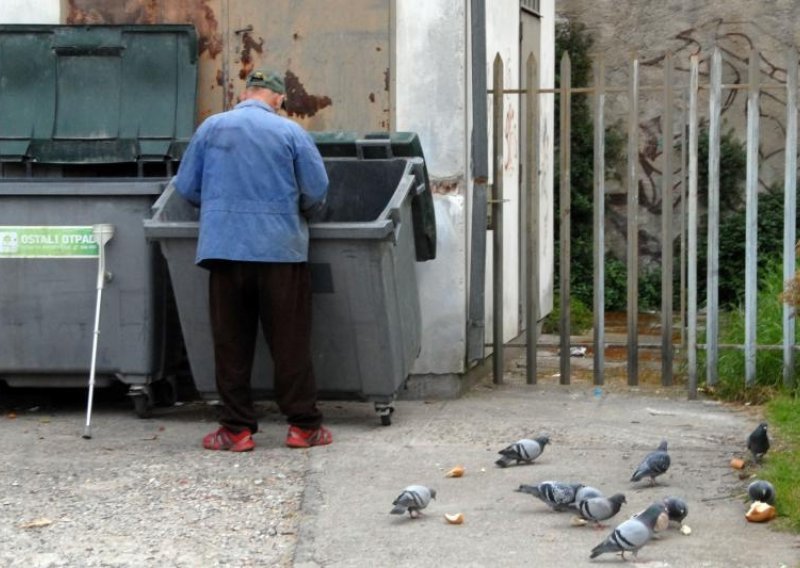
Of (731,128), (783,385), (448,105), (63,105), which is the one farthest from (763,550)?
(731,128)

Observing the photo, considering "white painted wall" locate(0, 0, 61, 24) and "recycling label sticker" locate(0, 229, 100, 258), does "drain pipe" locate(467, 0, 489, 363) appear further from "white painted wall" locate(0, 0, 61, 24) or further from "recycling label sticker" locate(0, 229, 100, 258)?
"white painted wall" locate(0, 0, 61, 24)

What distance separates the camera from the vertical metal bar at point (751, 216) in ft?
26.8

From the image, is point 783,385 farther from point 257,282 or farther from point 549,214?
point 549,214

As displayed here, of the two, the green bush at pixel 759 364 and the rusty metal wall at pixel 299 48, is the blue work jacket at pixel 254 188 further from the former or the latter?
the green bush at pixel 759 364

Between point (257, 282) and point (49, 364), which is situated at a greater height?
point (257, 282)

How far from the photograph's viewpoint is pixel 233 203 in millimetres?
6961

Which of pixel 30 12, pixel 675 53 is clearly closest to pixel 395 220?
pixel 30 12

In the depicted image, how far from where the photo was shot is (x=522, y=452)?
21.7 feet

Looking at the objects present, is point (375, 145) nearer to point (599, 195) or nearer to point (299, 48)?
point (299, 48)

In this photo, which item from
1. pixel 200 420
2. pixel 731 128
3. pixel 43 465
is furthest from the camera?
pixel 731 128

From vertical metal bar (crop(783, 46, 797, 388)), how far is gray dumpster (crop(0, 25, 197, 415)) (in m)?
3.27

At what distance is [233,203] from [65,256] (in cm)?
123

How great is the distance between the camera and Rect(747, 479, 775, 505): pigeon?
5.70 metres

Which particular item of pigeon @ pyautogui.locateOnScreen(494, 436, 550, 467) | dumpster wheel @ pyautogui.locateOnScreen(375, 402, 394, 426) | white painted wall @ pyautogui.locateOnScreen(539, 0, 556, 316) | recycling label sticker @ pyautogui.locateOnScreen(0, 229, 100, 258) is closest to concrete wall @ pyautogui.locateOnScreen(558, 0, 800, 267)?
white painted wall @ pyautogui.locateOnScreen(539, 0, 556, 316)
